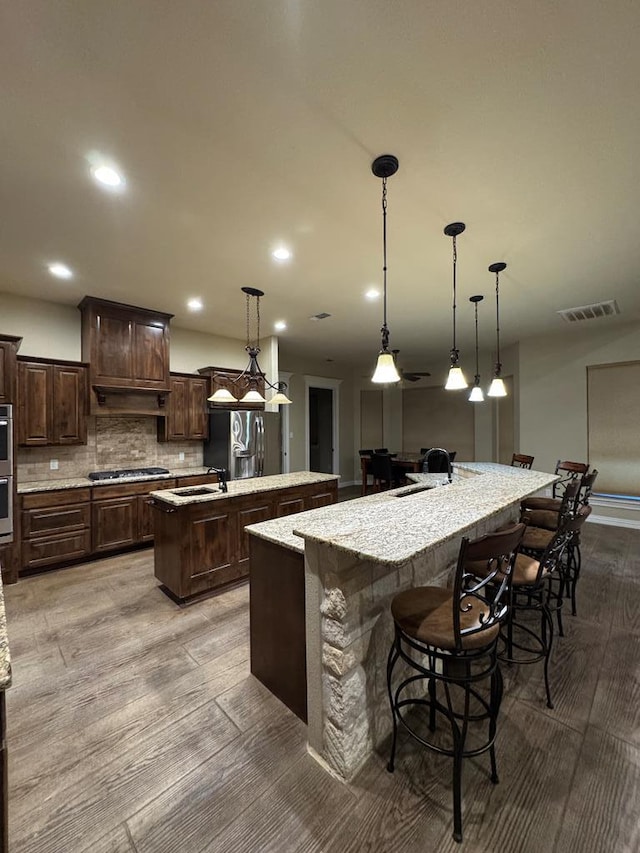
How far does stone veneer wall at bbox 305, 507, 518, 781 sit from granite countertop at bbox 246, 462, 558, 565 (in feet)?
0.27

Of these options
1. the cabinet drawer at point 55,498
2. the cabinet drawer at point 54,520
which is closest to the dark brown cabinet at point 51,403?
the cabinet drawer at point 55,498

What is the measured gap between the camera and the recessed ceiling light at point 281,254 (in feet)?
9.36

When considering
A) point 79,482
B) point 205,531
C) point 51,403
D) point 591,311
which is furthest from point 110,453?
point 591,311

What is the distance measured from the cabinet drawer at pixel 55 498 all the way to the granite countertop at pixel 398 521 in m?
2.77

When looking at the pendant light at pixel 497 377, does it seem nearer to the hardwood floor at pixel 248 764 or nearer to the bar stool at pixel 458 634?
the hardwood floor at pixel 248 764

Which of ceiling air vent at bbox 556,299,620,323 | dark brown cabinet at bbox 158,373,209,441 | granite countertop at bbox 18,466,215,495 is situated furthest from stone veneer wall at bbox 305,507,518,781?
ceiling air vent at bbox 556,299,620,323

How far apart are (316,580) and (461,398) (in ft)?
22.8

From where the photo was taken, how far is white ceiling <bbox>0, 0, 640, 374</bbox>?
126 cm

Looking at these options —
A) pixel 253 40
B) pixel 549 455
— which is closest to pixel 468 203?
pixel 253 40

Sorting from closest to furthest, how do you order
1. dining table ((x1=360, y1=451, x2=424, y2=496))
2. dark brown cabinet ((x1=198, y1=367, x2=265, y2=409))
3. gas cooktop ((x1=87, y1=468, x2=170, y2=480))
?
gas cooktop ((x1=87, y1=468, x2=170, y2=480)) → dark brown cabinet ((x1=198, y1=367, x2=265, y2=409)) → dining table ((x1=360, y1=451, x2=424, y2=496))

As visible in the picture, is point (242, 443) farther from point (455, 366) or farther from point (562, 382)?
point (562, 382)

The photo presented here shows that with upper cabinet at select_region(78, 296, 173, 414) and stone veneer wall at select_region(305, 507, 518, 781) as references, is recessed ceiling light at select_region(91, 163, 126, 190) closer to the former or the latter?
upper cabinet at select_region(78, 296, 173, 414)

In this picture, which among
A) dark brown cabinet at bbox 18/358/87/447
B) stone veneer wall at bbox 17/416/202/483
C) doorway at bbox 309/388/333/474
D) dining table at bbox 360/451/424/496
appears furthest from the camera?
doorway at bbox 309/388/333/474

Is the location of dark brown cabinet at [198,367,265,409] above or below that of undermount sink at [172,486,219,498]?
above
